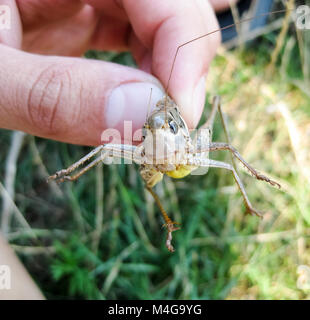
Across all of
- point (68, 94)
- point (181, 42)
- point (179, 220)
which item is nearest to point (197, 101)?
point (181, 42)

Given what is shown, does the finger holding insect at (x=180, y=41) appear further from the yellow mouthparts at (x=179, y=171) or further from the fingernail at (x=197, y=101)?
the yellow mouthparts at (x=179, y=171)

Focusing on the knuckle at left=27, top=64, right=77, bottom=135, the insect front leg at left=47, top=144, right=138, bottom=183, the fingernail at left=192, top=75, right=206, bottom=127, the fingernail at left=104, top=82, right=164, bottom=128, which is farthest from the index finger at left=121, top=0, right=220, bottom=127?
the knuckle at left=27, top=64, right=77, bottom=135

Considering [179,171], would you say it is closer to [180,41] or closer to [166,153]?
[166,153]

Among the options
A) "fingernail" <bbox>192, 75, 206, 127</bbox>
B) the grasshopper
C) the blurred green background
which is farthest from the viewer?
the blurred green background

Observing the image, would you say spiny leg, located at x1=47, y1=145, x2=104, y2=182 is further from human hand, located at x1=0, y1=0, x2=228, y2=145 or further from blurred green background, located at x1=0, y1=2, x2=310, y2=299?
blurred green background, located at x1=0, y1=2, x2=310, y2=299

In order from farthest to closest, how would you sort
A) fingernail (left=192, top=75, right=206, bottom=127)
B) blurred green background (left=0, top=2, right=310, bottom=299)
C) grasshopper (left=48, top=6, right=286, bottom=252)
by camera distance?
blurred green background (left=0, top=2, right=310, bottom=299) → fingernail (left=192, top=75, right=206, bottom=127) → grasshopper (left=48, top=6, right=286, bottom=252)

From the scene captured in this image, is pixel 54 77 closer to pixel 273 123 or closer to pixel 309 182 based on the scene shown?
pixel 309 182

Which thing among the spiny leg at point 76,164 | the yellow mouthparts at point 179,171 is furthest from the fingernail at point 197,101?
the spiny leg at point 76,164
